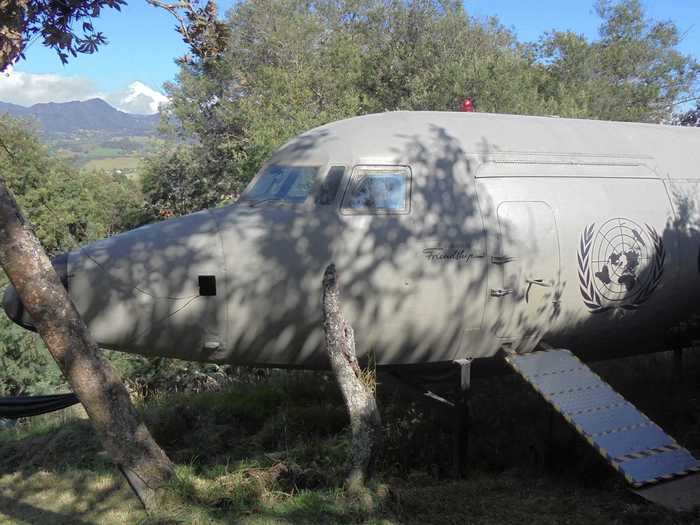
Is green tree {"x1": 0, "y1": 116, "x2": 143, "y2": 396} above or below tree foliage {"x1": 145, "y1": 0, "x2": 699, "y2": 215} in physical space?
below

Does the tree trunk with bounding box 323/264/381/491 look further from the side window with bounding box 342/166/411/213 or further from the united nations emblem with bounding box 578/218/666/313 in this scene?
the united nations emblem with bounding box 578/218/666/313

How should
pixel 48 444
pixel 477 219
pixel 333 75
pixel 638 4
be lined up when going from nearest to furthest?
1. pixel 477 219
2. pixel 48 444
3. pixel 333 75
4. pixel 638 4

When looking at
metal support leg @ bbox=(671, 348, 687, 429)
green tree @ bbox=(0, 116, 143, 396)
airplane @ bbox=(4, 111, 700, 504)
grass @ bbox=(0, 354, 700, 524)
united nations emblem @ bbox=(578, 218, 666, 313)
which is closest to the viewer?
grass @ bbox=(0, 354, 700, 524)

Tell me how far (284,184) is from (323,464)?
281 centimetres

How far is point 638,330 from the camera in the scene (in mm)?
7691

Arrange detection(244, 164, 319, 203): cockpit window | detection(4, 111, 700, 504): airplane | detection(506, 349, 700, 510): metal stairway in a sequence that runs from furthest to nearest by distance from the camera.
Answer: detection(244, 164, 319, 203): cockpit window < detection(4, 111, 700, 504): airplane < detection(506, 349, 700, 510): metal stairway

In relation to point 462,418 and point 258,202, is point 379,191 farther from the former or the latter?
point 462,418

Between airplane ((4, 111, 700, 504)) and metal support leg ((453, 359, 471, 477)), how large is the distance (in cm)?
11

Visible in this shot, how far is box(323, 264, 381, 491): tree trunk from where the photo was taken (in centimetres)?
517

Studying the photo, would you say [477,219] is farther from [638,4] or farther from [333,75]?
[638,4]

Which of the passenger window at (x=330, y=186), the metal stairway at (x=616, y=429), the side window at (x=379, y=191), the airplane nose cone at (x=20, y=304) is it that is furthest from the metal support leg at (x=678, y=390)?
the airplane nose cone at (x=20, y=304)

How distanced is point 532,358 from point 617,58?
33.9 m

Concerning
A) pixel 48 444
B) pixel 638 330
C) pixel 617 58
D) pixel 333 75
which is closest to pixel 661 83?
pixel 617 58

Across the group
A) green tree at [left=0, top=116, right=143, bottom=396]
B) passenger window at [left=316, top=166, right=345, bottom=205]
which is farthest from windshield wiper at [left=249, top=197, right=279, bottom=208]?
green tree at [left=0, top=116, right=143, bottom=396]
